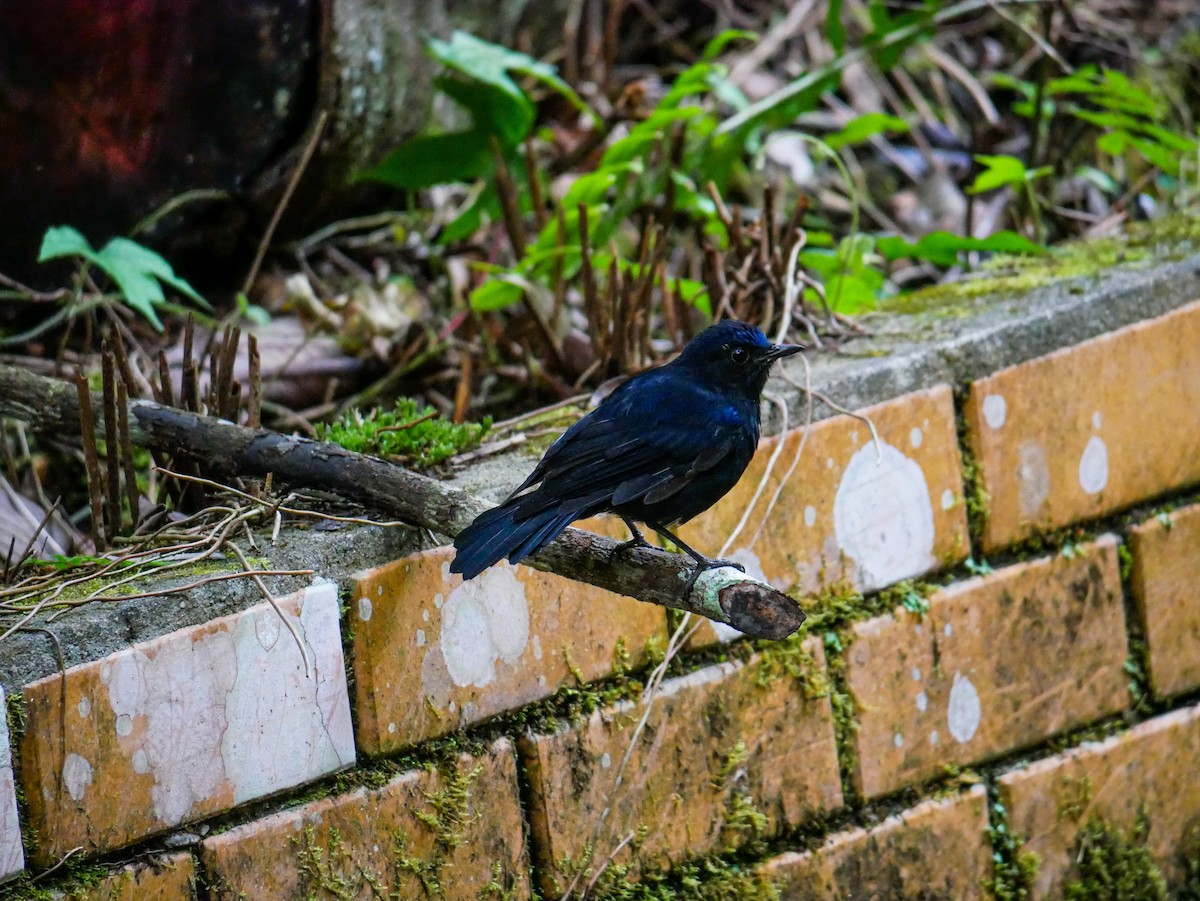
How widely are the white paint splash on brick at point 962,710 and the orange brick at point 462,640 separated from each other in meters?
0.66

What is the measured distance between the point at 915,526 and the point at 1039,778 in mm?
537

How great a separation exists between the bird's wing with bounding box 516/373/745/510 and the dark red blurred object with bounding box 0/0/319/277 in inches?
53.7

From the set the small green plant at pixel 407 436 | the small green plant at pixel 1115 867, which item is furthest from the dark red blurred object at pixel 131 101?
the small green plant at pixel 1115 867

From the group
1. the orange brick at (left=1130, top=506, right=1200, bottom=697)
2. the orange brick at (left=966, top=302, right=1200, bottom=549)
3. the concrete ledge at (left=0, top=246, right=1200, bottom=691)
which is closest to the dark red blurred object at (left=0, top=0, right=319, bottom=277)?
the concrete ledge at (left=0, top=246, right=1200, bottom=691)

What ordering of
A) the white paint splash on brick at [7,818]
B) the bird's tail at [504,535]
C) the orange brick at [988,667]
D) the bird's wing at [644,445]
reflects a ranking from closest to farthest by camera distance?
the white paint splash on brick at [7,818] → the bird's tail at [504,535] → the bird's wing at [644,445] → the orange brick at [988,667]

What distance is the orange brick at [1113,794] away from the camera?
2.42 metres

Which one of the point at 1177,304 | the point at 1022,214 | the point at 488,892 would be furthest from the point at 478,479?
the point at 1022,214

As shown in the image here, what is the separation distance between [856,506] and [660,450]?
0.50 m

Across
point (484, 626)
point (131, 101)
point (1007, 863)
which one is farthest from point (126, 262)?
point (1007, 863)

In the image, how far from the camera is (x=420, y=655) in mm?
1861

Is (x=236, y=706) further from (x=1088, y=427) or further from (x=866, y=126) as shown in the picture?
(x=866, y=126)

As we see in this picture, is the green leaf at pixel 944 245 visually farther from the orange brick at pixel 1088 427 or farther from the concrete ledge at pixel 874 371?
the orange brick at pixel 1088 427

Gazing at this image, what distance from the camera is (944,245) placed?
292cm

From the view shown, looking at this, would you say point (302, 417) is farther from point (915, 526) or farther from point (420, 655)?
point (915, 526)
